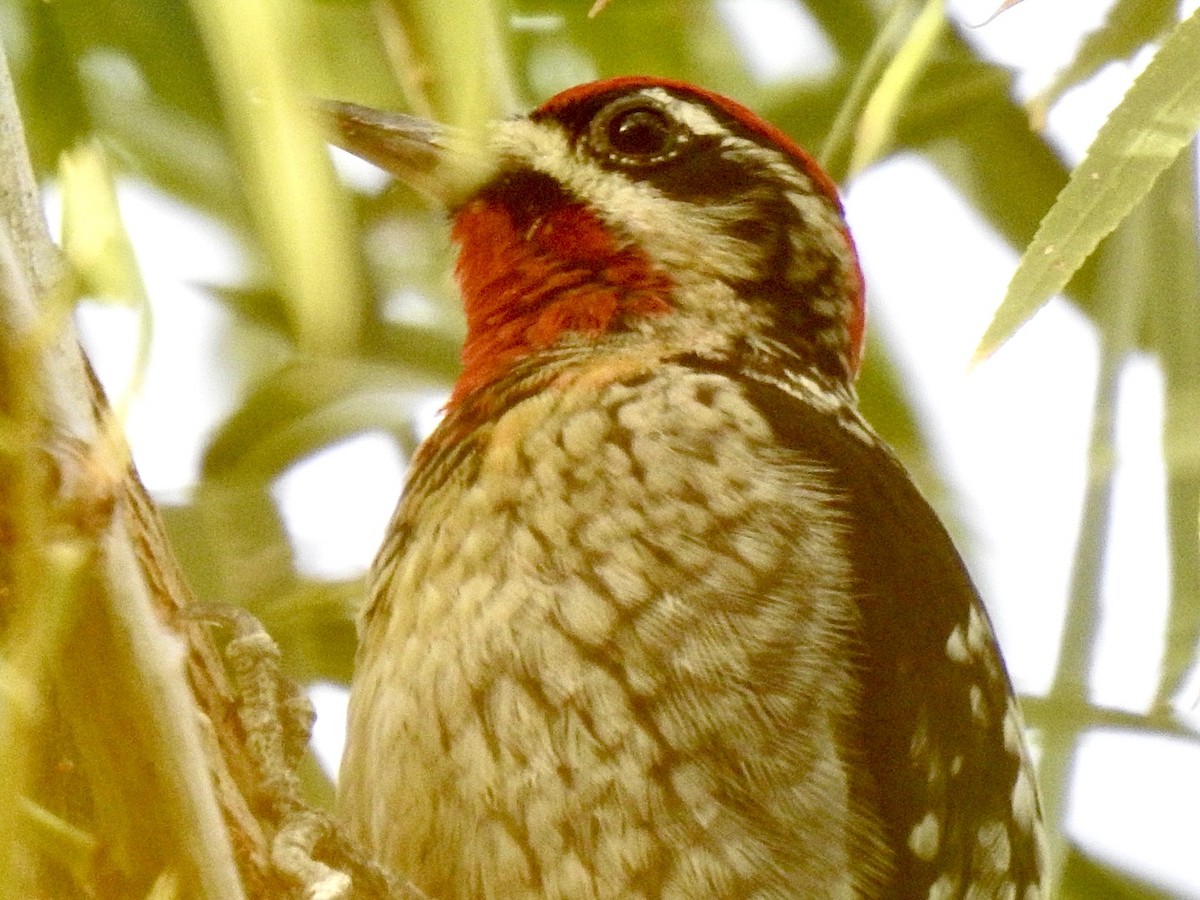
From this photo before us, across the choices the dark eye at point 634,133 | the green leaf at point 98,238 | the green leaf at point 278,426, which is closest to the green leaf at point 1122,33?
the dark eye at point 634,133

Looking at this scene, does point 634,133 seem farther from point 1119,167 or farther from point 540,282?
point 1119,167

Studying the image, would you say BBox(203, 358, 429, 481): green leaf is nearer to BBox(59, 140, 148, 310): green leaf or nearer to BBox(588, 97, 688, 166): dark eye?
BBox(588, 97, 688, 166): dark eye

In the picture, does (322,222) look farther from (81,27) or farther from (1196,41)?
(81,27)

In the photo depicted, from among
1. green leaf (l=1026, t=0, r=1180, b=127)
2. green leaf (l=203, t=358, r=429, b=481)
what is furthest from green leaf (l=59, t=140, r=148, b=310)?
green leaf (l=1026, t=0, r=1180, b=127)

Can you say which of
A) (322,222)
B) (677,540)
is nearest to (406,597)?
(677,540)

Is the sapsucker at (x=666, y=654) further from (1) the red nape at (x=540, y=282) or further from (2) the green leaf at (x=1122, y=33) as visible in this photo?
(2) the green leaf at (x=1122, y=33)

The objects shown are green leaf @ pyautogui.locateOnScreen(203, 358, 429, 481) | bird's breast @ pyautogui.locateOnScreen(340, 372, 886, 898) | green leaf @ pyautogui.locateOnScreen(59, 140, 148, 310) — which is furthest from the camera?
green leaf @ pyautogui.locateOnScreen(203, 358, 429, 481)

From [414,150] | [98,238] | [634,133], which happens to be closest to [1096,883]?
[634,133]
